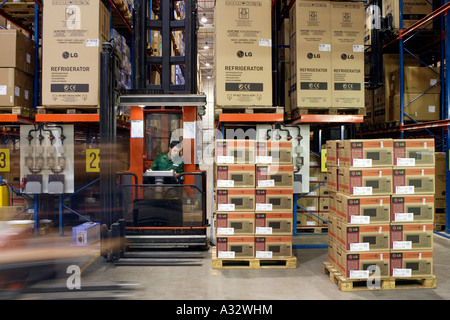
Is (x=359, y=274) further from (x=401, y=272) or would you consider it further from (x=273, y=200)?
(x=273, y=200)

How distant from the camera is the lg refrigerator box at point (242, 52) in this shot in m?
5.14

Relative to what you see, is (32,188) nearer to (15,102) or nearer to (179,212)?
(15,102)

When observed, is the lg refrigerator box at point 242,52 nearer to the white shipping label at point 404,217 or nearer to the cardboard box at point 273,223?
the cardboard box at point 273,223

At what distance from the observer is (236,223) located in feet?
14.4

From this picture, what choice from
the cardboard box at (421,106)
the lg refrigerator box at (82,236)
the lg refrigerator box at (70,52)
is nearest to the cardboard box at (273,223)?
the lg refrigerator box at (82,236)

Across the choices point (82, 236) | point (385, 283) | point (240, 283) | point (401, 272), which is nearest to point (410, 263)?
point (401, 272)

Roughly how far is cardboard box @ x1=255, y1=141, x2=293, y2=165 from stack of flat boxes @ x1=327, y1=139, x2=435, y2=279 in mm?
930

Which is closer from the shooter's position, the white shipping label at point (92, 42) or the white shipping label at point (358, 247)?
the white shipping label at point (358, 247)

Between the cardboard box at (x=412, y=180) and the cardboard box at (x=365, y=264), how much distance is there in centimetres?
A: 80

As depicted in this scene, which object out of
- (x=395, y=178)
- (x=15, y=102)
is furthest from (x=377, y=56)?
(x=15, y=102)

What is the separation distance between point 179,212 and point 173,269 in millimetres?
880

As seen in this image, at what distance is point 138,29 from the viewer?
17.2 feet

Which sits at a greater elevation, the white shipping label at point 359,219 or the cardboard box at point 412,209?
the cardboard box at point 412,209

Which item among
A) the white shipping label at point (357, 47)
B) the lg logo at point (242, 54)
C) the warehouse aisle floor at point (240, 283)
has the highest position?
the white shipping label at point (357, 47)
